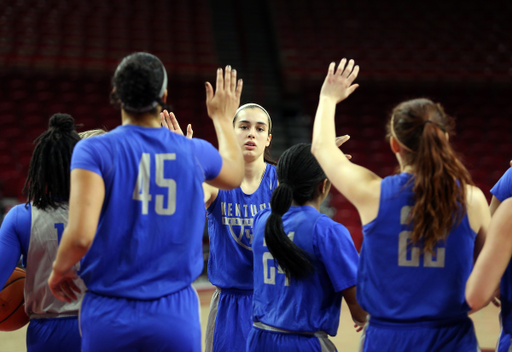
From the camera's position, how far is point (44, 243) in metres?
2.11

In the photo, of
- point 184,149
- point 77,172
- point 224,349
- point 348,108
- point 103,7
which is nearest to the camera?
point 77,172

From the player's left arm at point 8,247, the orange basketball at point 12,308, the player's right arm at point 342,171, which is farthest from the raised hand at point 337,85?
the orange basketball at point 12,308

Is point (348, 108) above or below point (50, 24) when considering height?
below

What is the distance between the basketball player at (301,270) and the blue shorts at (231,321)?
1.86 feet

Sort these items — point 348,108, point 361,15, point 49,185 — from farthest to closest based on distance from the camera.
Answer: point 361,15 < point 348,108 < point 49,185

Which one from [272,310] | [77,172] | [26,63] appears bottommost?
[272,310]

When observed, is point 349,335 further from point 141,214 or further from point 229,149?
point 141,214

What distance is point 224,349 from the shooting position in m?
2.76

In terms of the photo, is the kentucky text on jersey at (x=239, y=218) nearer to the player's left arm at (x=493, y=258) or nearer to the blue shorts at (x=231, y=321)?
the blue shorts at (x=231, y=321)

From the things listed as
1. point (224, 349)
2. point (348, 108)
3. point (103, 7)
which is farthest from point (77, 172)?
point (103, 7)

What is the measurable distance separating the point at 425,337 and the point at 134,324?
1011 millimetres

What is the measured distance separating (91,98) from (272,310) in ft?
32.5

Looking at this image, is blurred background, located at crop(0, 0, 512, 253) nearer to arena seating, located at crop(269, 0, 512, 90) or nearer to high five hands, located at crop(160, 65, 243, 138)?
arena seating, located at crop(269, 0, 512, 90)

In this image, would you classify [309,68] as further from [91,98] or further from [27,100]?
[27,100]
